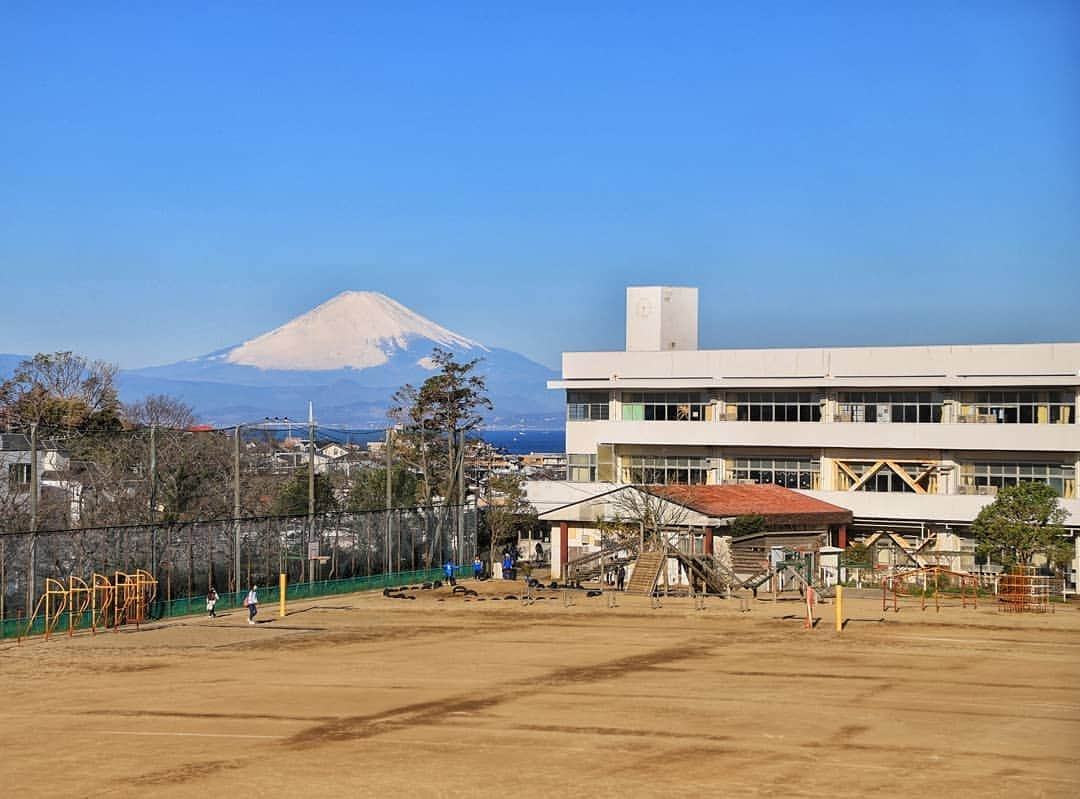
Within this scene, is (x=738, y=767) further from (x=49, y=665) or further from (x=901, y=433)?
(x=901, y=433)

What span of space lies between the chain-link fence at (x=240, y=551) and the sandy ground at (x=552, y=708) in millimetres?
2990

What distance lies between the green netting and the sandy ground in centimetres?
161

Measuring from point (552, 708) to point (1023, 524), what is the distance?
108 ft

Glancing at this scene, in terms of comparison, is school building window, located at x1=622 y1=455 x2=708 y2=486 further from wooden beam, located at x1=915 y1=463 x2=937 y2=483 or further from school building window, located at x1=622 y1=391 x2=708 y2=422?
wooden beam, located at x1=915 y1=463 x2=937 y2=483

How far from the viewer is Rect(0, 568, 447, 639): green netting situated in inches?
1832

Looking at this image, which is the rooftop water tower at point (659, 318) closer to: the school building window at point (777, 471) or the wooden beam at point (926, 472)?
the school building window at point (777, 471)

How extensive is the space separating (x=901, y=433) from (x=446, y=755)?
43287 millimetres

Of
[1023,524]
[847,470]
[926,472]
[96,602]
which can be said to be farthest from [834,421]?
[96,602]

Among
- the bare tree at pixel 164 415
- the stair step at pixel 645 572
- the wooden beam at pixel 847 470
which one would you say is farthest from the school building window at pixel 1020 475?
the bare tree at pixel 164 415

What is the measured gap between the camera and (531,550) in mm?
76750

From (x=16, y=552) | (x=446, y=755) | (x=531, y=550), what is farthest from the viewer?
(x=531, y=550)

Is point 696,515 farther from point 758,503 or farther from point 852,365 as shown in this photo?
point 852,365

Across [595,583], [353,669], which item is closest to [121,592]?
[353,669]

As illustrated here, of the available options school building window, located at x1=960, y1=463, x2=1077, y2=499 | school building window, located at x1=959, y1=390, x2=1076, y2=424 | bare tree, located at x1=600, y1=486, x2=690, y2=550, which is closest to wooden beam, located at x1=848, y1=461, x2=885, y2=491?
school building window, located at x1=960, y1=463, x2=1077, y2=499
